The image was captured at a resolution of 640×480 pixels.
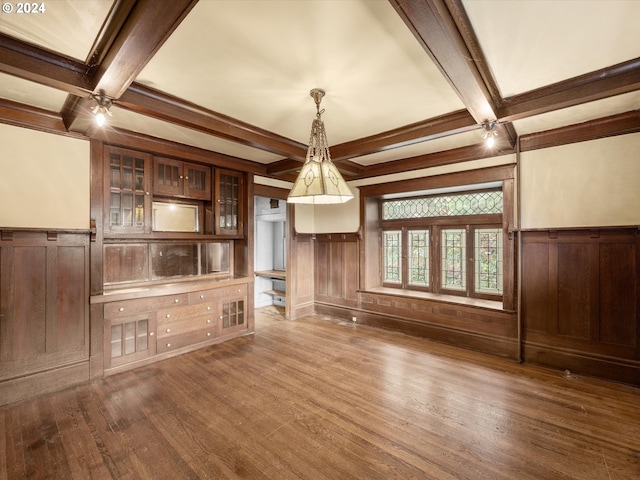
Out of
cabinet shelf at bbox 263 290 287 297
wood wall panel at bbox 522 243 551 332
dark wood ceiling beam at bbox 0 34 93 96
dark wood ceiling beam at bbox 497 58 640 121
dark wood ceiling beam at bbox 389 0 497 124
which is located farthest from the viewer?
cabinet shelf at bbox 263 290 287 297

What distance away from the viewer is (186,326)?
385 cm

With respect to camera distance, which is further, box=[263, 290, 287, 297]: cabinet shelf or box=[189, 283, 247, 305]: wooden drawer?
box=[263, 290, 287, 297]: cabinet shelf

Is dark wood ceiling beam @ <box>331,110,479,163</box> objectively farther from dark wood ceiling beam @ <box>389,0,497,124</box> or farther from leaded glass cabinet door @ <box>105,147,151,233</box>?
leaded glass cabinet door @ <box>105,147,151,233</box>

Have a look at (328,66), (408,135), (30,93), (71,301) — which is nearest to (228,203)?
(71,301)

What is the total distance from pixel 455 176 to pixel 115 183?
435cm

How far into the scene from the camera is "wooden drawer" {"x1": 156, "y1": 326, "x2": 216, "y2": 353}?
3.62 metres

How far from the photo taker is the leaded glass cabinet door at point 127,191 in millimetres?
3359

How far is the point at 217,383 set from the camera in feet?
9.89

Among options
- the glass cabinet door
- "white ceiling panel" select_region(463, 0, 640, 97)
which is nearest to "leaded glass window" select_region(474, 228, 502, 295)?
"white ceiling panel" select_region(463, 0, 640, 97)

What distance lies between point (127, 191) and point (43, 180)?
75cm

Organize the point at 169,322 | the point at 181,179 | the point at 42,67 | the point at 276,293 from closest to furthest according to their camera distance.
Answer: the point at 42,67, the point at 169,322, the point at 181,179, the point at 276,293

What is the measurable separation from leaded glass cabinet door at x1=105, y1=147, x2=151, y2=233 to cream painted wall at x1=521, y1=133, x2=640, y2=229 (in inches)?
184

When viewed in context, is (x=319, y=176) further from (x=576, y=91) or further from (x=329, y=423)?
(x=576, y=91)

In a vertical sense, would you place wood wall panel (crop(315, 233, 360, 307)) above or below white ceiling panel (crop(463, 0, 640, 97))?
below
